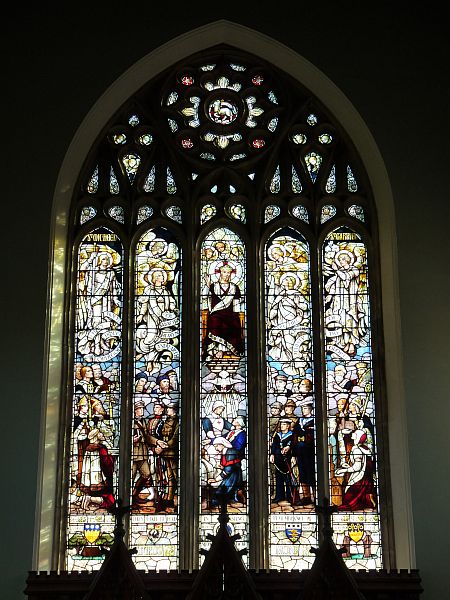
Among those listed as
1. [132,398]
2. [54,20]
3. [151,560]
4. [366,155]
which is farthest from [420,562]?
[54,20]

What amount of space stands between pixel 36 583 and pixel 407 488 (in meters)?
3.18

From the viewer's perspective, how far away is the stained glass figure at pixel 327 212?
1051 centimetres

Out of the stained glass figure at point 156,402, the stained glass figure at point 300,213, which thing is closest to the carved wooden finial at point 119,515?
the stained glass figure at point 156,402

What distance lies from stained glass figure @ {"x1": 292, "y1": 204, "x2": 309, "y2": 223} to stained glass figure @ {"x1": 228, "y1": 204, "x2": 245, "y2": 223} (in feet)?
1.64

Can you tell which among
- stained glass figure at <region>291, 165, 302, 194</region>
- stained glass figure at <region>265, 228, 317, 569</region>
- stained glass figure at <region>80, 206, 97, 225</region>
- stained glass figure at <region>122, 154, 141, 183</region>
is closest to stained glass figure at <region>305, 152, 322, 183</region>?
stained glass figure at <region>291, 165, 302, 194</region>

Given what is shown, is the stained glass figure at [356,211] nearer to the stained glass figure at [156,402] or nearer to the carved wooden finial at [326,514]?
the stained glass figure at [156,402]

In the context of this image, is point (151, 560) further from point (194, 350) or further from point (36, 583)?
point (194, 350)

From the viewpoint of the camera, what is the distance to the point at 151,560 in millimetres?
9328

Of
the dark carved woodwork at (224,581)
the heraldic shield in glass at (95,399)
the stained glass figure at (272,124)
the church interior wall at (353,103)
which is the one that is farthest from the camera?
the stained glass figure at (272,124)

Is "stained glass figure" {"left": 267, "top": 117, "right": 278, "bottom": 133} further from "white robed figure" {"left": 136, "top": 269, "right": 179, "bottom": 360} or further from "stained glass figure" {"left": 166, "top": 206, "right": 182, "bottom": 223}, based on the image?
"white robed figure" {"left": 136, "top": 269, "right": 179, "bottom": 360}

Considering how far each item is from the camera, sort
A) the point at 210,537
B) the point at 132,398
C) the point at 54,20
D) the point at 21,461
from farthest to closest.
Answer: the point at 54,20 < the point at 132,398 < the point at 21,461 < the point at 210,537

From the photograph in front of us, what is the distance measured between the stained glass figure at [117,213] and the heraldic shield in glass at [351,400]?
6.55 ft

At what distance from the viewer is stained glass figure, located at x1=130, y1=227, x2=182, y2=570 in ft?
30.9

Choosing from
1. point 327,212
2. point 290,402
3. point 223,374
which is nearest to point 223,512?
point 290,402
